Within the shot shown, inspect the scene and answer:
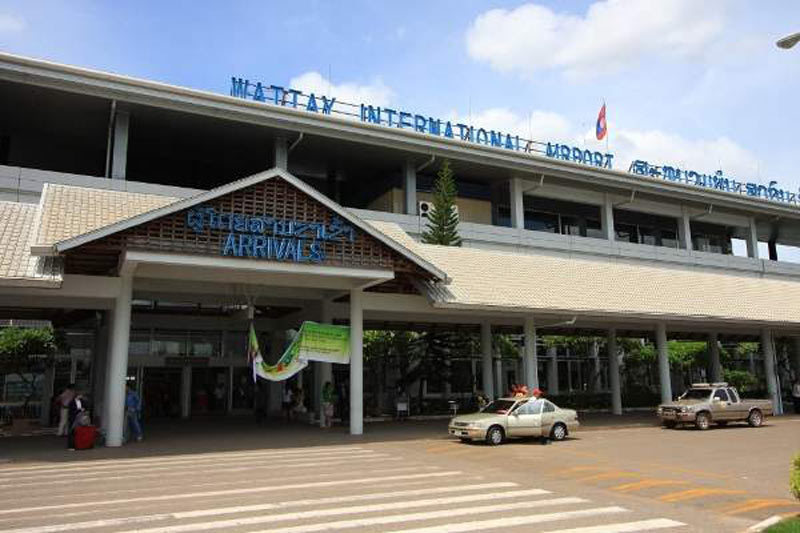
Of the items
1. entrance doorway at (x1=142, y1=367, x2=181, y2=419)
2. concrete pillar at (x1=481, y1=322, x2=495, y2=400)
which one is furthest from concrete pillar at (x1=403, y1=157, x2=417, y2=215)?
entrance doorway at (x1=142, y1=367, x2=181, y2=419)

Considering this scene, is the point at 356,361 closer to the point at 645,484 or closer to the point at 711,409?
the point at 645,484

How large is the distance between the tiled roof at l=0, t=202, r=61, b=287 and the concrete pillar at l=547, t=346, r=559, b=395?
30.8 meters

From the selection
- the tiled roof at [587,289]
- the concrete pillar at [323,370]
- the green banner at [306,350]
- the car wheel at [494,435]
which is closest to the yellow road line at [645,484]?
the car wheel at [494,435]

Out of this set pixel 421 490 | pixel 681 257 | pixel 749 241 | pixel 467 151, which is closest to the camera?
pixel 421 490

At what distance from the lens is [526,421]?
67.4 feet

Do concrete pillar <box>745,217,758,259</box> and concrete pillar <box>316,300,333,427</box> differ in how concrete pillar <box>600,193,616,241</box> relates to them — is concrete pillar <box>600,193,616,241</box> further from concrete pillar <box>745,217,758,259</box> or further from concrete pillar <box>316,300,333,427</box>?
concrete pillar <box>316,300,333,427</box>

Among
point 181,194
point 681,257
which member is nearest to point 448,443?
point 181,194

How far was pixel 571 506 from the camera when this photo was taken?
10.7 m

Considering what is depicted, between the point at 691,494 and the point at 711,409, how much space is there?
14.6 meters

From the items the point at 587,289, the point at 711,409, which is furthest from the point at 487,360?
the point at 711,409

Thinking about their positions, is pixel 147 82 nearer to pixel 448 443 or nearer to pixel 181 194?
pixel 181 194

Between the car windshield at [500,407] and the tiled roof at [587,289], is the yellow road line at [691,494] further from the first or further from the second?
the tiled roof at [587,289]

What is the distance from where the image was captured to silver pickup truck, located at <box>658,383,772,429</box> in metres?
24.7

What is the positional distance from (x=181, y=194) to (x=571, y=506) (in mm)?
26032
